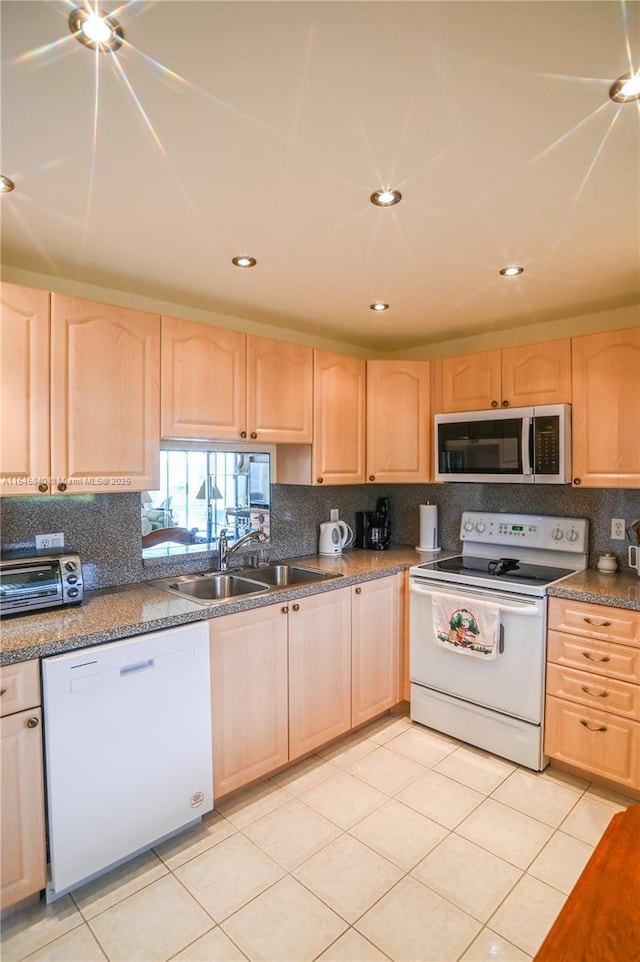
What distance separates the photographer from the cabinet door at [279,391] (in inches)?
104

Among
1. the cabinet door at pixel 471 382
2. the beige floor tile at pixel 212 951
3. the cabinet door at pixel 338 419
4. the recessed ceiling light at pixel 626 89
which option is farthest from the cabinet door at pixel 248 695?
the recessed ceiling light at pixel 626 89

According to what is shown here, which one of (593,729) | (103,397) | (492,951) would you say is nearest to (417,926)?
(492,951)

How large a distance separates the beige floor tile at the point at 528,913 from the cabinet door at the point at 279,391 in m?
2.14

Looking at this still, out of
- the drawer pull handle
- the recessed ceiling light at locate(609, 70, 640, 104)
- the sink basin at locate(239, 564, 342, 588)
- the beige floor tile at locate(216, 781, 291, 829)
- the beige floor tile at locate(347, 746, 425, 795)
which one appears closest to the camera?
the recessed ceiling light at locate(609, 70, 640, 104)

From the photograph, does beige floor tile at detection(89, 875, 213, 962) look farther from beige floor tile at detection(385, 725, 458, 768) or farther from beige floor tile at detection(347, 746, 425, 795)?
beige floor tile at detection(385, 725, 458, 768)

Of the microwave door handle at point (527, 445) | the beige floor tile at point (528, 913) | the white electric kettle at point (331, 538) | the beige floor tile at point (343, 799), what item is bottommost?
the beige floor tile at point (528, 913)

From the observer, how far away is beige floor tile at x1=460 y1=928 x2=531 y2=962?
5.04ft

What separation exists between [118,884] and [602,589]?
2293 mm

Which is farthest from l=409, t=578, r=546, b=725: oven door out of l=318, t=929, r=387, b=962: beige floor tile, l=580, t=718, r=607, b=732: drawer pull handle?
l=318, t=929, r=387, b=962: beige floor tile

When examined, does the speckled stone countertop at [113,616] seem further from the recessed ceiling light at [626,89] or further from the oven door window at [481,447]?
the recessed ceiling light at [626,89]

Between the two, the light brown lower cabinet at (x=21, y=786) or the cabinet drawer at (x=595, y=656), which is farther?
the cabinet drawer at (x=595, y=656)

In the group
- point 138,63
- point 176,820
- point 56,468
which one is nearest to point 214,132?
point 138,63

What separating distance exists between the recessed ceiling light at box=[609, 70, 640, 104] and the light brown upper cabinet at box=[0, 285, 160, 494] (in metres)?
1.79

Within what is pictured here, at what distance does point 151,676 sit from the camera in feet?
6.19
